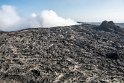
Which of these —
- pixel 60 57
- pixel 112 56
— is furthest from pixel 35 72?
pixel 112 56

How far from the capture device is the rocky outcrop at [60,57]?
92250mm

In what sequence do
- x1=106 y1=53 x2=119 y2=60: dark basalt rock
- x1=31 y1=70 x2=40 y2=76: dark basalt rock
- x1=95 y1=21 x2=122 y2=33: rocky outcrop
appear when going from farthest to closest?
x1=95 y1=21 x2=122 y2=33: rocky outcrop → x1=106 y1=53 x2=119 y2=60: dark basalt rock → x1=31 y1=70 x2=40 y2=76: dark basalt rock

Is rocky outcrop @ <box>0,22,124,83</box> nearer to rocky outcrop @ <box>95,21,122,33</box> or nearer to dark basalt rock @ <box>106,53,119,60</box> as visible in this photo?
dark basalt rock @ <box>106,53,119,60</box>

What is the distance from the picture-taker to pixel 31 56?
4375 inches

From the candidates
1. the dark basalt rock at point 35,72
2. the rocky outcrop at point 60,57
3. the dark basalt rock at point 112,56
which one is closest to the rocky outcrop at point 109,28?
the rocky outcrop at point 60,57

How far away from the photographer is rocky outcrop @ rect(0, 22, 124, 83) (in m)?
92.2

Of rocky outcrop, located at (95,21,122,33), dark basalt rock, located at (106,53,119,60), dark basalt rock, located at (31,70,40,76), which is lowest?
dark basalt rock, located at (31,70,40,76)

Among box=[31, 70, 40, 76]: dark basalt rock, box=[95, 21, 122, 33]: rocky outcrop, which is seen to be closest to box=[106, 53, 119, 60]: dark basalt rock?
box=[31, 70, 40, 76]: dark basalt rock

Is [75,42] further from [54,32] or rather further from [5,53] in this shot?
[5,53]

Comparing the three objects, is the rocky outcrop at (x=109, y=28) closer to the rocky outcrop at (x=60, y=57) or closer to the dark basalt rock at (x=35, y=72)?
the rocky outcrop at (x=60, y=57)

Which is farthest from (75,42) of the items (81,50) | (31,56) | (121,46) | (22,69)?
(22,69)

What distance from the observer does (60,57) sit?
111562mm

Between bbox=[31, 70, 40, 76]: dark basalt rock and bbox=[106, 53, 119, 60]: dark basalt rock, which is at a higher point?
bbox=[106, 53, 119, 60]: dark basalt rock

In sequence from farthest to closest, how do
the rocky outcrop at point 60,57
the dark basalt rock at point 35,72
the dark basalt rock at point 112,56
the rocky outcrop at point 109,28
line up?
the rocky outcrop at point 109,28 < the dark basalt rock at point 112,56 < the dark basalt rock at point 35,72 < the rocky outcrop at point 60,57
